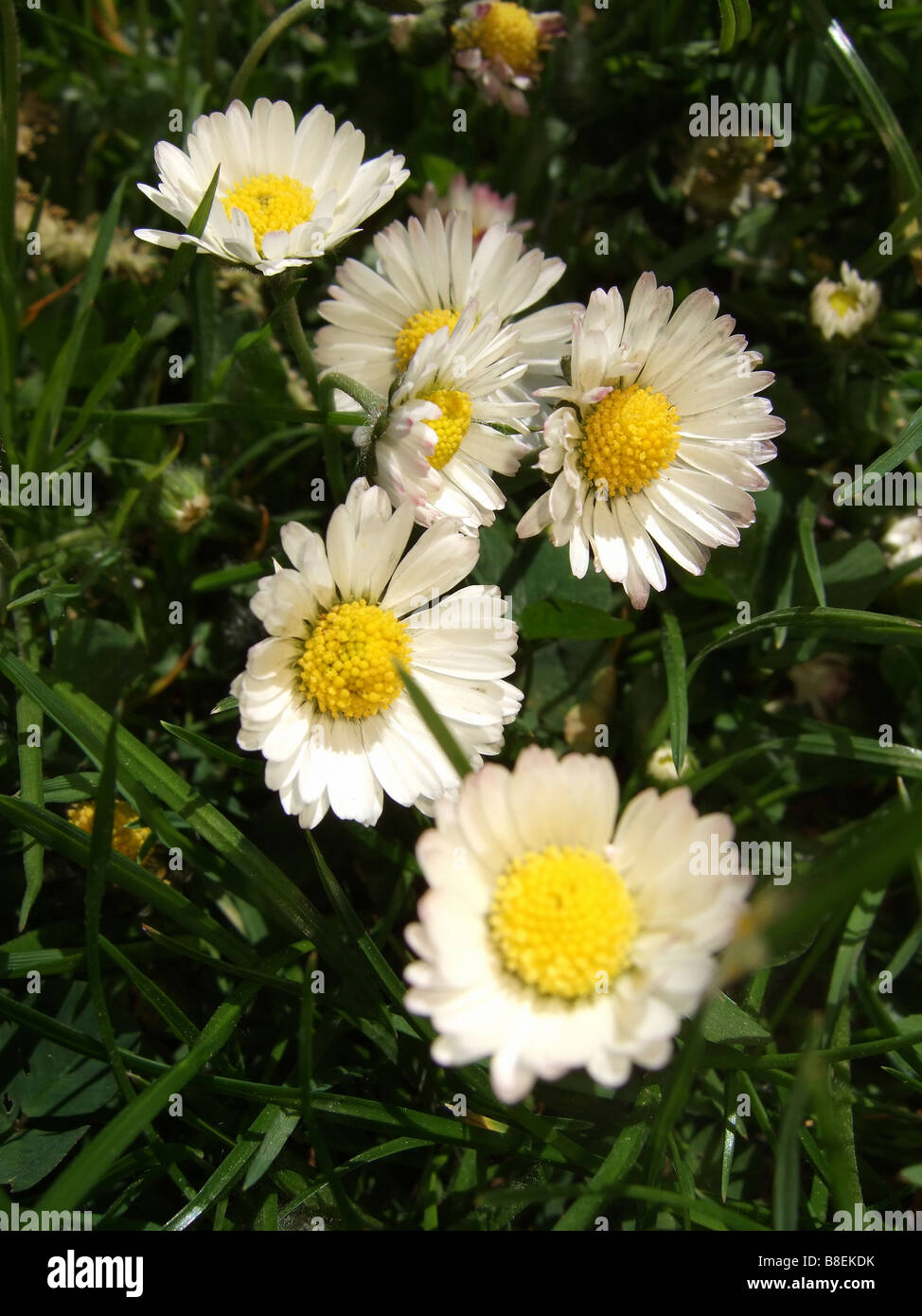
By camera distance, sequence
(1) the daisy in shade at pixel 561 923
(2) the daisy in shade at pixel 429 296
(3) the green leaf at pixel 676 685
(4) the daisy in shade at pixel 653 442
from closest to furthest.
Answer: (1) the daisy in shade at pixel 561 923 → (4) the daisy in shade at pixel 653 442 → (3) the green leaf at pixel 676 685 → (2) the daisy in shade at pixel 429 296

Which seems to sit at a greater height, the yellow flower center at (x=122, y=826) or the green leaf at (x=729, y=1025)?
the yellow flower center at (x=122, y=826)

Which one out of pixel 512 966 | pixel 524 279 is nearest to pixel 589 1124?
pixel 512 966

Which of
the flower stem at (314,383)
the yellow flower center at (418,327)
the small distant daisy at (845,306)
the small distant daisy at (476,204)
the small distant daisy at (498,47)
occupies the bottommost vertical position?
the flower stem at (314,383)

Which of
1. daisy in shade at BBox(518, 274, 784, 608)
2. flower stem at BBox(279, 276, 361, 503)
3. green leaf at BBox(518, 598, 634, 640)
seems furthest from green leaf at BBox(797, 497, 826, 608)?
flower stem at BBox(279, 276, 361, 503)

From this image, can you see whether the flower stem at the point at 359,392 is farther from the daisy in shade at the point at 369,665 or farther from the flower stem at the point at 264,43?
the flower stem at the point at 264,43

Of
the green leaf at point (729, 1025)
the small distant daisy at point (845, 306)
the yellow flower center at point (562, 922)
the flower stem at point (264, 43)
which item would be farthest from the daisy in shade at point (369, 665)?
the small distant daisy at point (845, 306)

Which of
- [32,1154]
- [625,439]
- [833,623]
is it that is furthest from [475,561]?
[32,1154]
